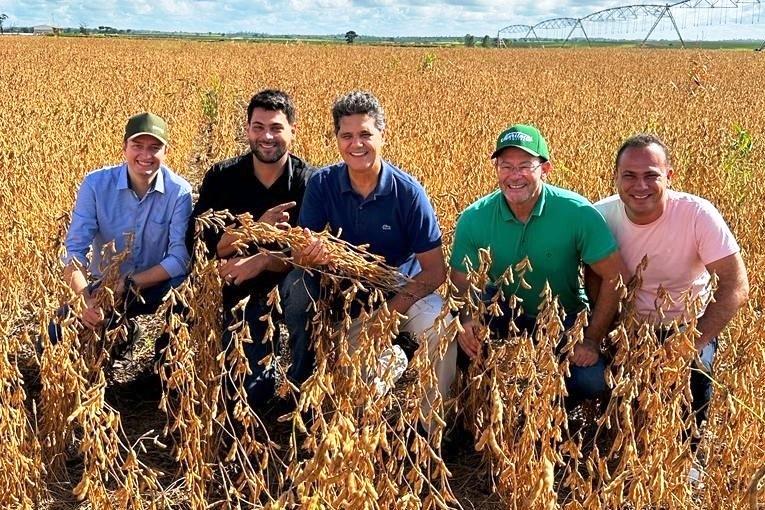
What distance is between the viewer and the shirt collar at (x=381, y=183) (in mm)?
3100

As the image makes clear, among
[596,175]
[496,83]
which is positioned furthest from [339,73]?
[596,175]

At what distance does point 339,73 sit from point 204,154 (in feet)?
24.9

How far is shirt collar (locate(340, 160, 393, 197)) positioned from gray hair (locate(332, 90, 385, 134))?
0.61 feet

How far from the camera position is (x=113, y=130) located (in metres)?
6.86

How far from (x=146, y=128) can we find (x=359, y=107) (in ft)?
3.51

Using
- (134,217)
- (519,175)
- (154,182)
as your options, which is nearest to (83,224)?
(134,217)

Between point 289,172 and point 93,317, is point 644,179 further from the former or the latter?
point 93,317

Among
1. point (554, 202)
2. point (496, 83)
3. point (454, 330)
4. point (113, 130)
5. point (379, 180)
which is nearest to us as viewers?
point (454, 330)

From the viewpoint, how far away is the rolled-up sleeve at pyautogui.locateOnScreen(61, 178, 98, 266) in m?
3.34

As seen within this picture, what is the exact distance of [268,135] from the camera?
3428mm

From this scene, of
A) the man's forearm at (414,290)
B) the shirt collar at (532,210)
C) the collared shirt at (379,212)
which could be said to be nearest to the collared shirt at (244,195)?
the collared shirt at (379,212)

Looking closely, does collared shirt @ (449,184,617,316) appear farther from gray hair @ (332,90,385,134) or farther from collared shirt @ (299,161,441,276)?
gray hair @ (332,90,385,134)

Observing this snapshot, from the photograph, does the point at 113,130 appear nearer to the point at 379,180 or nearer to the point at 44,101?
the point at 44,101

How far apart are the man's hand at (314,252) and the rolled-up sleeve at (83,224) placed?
1337mm
